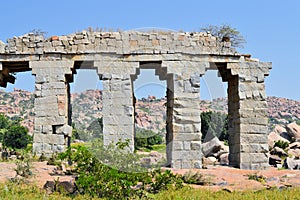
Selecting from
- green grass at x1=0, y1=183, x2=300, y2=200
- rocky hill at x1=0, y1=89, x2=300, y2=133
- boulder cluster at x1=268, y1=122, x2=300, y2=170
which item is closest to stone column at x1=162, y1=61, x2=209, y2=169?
rocky hill at x1=0, y1=89, x2=300, y2=133

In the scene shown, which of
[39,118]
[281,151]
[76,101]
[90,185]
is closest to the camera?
[90,185]

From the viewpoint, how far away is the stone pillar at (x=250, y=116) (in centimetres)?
1606

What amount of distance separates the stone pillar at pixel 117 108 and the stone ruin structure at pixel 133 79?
0.11 feet

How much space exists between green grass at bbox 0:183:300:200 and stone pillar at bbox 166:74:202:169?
4.29 meters

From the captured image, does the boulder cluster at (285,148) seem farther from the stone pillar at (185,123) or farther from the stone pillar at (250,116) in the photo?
the stone pillar at (185,123)

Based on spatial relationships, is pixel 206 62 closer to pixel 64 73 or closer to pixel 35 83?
pixel 64 73

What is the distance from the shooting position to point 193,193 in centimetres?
1062

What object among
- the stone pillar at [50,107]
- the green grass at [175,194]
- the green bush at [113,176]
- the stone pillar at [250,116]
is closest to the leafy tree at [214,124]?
the stone pillar at [250,116]

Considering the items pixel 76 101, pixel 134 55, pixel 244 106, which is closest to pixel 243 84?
pixel 244 106

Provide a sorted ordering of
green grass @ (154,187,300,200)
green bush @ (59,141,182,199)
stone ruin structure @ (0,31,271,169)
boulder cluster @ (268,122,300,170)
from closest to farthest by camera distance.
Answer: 1. green grass @ (154,187,300,200)
2. green bush @ (59,141,182,199)
3. stone ruin structure @ (0,31,271,169)
4. boulder cluster @ (268,122,300,170)

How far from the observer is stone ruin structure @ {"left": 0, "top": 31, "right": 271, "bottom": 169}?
51.1 ft

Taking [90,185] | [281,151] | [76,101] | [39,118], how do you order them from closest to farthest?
1. [90,185]
2. [39,118]
3. [76,101]
4. [281,151]

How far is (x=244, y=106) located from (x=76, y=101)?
585 centimetres

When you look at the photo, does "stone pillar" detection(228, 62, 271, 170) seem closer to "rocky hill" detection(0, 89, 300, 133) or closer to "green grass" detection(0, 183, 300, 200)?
"rocky hill" detection(0, 89, 300, 133)
